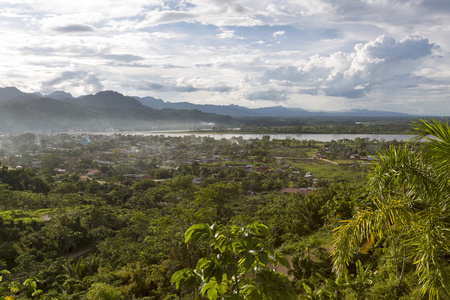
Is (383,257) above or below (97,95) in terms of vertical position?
below

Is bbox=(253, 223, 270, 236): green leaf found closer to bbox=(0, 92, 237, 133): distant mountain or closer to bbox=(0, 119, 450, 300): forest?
bbox=(0, 119, 450, 300): forest

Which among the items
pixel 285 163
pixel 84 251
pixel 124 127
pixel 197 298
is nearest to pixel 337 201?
pixel 197 298

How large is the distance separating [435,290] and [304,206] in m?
5.82

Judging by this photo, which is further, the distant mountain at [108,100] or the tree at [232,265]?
the distant mountain at [108,100]

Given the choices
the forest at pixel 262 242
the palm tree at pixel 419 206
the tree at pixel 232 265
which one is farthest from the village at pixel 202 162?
the tree at pixel 232 265

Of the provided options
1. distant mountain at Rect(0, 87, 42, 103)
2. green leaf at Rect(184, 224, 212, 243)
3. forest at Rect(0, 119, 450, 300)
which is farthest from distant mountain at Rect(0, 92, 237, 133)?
green leaf at Rect(184, 224, 212, 243)

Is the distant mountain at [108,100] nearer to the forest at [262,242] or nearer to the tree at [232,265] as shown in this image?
the forest at [262,242]

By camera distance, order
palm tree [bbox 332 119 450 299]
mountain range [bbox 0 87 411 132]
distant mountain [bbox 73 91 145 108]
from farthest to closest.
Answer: distant mountain [bbox 73 91 145 108] → mountain range [bbox 0 87 411 132] → palm tree [bbox 332 119 450 299]

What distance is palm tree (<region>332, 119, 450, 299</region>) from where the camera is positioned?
2.29 meters

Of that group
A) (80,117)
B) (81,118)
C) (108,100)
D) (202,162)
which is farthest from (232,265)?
(108,100)

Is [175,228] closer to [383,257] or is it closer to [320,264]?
[320,264]

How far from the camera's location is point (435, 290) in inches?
87.3

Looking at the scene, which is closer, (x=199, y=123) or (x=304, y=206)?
(x=304, y=206)

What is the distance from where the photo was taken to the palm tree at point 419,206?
2.29 m
